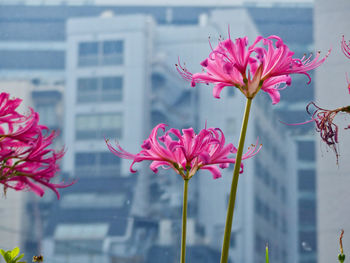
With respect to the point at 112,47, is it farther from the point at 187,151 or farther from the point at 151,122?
the point at 187,151

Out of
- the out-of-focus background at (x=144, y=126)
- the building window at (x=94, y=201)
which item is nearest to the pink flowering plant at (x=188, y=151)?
the out-of-focus background at (x=144, y=126)

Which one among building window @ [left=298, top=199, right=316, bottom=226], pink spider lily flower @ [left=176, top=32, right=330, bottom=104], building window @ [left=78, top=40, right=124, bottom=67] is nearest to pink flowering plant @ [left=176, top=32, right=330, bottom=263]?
pink spider lily flower @ [left=176, top=32, right=330, bottom=104]

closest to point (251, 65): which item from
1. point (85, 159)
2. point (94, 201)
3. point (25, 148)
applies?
point (25, 148)

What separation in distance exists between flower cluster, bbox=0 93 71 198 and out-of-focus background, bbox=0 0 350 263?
17090 mm

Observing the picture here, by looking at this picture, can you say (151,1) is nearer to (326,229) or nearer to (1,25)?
(1,25)

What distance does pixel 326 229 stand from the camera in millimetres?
13227

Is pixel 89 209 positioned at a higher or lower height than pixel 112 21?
lower

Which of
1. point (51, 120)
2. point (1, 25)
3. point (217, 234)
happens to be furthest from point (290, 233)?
point (1, 25)

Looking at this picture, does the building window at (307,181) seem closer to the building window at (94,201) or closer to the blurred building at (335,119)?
the building window at (94,201)

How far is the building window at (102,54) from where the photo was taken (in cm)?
1984

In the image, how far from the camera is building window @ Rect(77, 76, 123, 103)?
19.6 m

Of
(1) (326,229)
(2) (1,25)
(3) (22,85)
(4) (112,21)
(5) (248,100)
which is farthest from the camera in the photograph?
(2) (1,25)

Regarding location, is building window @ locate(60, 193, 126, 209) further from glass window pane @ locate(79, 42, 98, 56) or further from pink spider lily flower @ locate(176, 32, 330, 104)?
pink spider lily flower @ locate(176, 32, 330, 104)

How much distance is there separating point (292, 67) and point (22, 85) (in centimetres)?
1868
